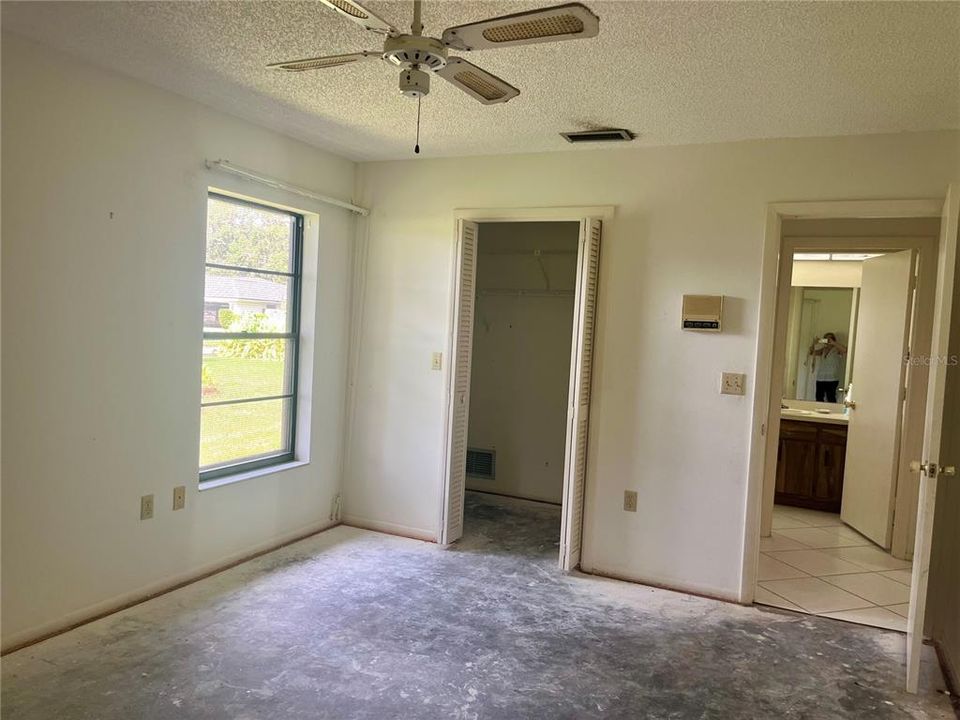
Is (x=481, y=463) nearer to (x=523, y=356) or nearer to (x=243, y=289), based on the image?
(x=523, y=356)

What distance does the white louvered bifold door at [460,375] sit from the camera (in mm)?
4094

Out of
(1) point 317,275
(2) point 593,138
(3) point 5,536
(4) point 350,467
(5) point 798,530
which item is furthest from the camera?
(5) point 798,530

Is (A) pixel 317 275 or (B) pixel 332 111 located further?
(A) pixel 317 275

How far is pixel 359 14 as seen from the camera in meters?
1.68

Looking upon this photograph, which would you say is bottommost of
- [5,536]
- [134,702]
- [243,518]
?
[134,702]

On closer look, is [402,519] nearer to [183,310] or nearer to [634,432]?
[634,432]

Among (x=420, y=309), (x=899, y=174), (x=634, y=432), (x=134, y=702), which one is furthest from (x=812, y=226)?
(x=134, y=702)

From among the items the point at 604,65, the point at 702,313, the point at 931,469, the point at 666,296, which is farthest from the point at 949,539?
the point at 604,65

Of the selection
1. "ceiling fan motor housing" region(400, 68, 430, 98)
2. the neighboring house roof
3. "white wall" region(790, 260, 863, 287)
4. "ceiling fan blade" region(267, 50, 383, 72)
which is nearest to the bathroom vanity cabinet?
"white wall" region(790, 260, 863, 287)

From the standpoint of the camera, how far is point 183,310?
10.8 ft

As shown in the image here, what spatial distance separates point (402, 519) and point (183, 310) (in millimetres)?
1930

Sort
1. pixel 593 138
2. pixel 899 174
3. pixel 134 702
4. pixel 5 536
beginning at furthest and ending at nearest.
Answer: pixel 593 138 < pixel 899 174 < pixel 5 536 < pixel 134 702

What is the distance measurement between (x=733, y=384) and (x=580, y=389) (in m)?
0.80

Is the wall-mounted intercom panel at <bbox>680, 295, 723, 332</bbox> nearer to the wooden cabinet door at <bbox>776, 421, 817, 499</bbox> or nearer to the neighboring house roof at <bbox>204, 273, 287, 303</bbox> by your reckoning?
the neighboring house roof at <bbox>204, 273, 287, 303</bbox>
